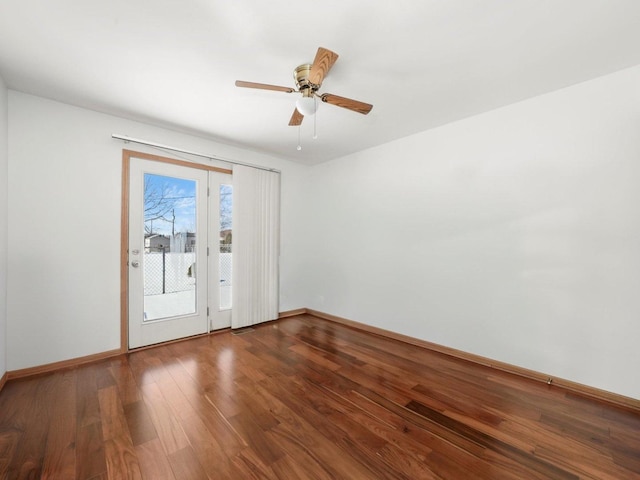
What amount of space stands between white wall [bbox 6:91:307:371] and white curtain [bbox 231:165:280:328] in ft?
4.36

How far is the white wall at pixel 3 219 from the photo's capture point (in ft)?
7.48

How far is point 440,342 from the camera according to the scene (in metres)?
3.17

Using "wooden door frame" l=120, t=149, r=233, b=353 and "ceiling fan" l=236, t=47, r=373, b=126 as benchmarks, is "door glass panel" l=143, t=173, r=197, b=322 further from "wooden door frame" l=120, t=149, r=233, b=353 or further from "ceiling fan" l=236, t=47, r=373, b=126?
"ceiling fan" l=236, t=47, r=373, b=126

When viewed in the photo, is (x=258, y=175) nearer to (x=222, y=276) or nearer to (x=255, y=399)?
(x=222, y=276)

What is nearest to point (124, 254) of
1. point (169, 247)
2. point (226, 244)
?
point (169, 247)

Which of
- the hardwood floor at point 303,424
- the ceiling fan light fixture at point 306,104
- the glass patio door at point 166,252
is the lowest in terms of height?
the hardwood floor at point 303,424

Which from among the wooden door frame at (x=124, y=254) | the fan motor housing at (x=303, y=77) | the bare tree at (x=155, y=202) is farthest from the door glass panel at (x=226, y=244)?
the fan motor housing at (x=303, y=77)

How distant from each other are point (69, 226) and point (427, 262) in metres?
3.93

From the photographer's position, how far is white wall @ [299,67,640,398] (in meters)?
2.19

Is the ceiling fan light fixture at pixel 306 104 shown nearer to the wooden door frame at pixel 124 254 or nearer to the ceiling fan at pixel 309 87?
the ceiling fan at pixel 309 87

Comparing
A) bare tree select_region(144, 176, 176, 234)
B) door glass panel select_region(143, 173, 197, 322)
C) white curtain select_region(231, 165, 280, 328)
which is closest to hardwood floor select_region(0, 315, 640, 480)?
door glass panel select_region(143, 173, 197, 322)

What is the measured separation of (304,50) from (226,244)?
2.69 metres

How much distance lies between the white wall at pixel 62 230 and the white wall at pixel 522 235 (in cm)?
318

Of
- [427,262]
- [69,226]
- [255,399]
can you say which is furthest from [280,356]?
[69,226]
